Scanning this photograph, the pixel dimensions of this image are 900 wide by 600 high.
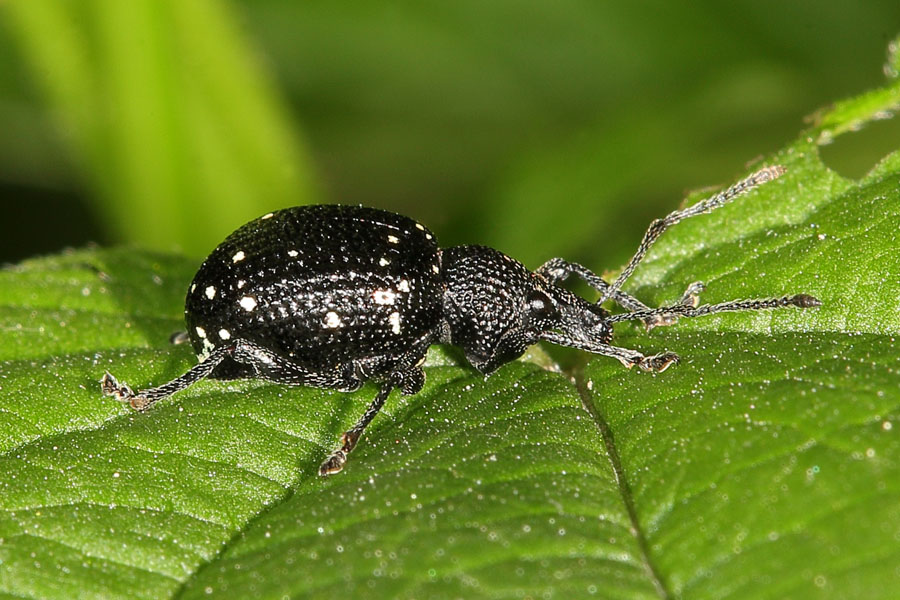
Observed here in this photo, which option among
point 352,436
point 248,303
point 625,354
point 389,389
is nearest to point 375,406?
point 389,389

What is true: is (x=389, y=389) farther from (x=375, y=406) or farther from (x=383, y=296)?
(x=383, y=296)

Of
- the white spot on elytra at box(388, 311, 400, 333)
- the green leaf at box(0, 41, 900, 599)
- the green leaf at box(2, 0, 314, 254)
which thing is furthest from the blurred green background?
the white spot on elytra at box(388, 311, 400, 333)

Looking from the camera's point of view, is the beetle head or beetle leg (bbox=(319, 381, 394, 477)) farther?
the beetle head

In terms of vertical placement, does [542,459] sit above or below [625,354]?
below

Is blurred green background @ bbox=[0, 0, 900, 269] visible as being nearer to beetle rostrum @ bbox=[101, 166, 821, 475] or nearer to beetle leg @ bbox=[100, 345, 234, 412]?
beetle rostrum @ bbox=[101, 166, 821, 475]

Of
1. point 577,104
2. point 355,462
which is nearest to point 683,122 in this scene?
point 577,104
